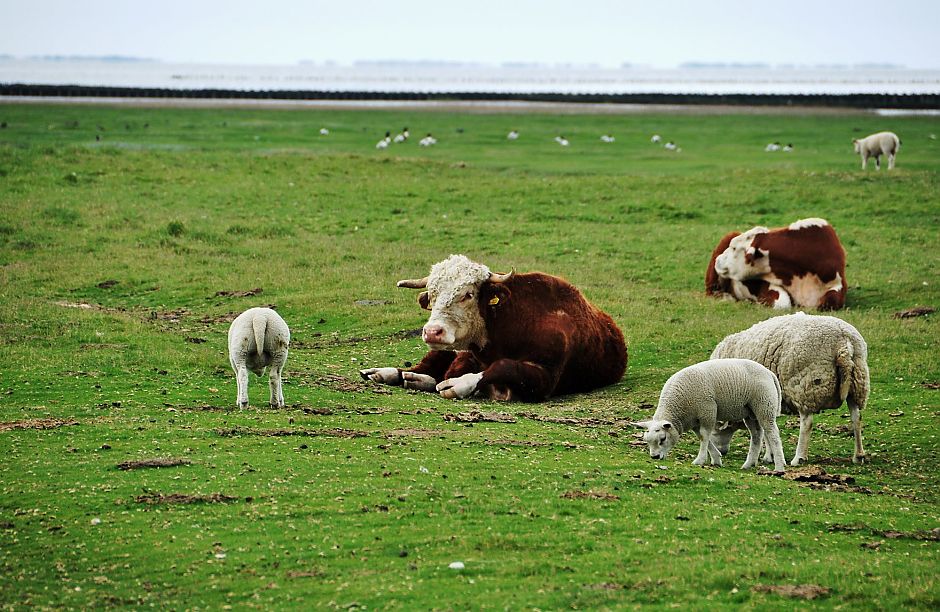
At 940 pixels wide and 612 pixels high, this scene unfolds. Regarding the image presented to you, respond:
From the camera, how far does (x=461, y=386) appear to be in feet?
57.4

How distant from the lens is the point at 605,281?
2786 centimetres

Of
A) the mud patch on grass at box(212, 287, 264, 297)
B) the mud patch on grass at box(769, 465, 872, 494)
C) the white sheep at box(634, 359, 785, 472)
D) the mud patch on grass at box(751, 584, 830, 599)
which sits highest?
the white sheep at box(634, 359, 785, 472)

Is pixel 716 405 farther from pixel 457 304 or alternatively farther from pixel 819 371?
pixel 457 304

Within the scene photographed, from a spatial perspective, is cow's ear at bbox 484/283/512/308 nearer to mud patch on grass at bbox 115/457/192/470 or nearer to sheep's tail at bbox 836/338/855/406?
sheep's tail at bbox 836/338/855/406

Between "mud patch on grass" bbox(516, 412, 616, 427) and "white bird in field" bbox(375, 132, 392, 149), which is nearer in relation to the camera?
"mud patch on grass" bbox(516, 412, 616, 427)

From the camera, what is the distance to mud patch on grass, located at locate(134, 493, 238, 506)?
1120cm

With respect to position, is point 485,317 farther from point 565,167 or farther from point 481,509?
point 565,167

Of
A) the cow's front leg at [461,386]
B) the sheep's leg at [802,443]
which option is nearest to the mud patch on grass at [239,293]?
the cow's front leg at [461,386]

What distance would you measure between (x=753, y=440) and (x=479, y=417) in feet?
12.7

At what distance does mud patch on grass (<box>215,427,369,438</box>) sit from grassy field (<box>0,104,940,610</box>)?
0.05m

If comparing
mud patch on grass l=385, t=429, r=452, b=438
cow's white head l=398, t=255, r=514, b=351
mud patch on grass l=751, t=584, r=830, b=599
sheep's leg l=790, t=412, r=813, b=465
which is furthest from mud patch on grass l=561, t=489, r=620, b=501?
cow's white head l=398, t=255, r=514, b=351

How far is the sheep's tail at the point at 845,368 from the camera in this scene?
13578 millimetres

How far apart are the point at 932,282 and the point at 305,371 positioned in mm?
15441

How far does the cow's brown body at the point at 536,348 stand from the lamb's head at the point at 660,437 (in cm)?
433
